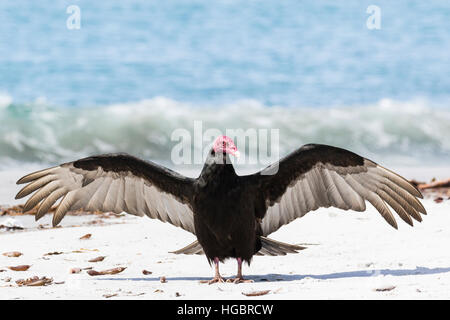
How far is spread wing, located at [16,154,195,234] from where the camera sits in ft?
17.0

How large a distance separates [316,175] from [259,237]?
650 mm

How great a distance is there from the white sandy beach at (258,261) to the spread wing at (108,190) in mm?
484

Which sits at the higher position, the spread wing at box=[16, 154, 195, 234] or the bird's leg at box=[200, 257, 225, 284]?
the spread wing at box=[16, 154, 195, 234]

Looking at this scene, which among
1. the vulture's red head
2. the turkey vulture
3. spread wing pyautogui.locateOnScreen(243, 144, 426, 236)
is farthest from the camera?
spread wing pyautogui.locateOnScreen(243, 144, 426, 236)

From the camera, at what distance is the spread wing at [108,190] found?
5195 millimetres

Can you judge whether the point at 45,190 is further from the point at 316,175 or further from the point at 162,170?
the point at 316,175

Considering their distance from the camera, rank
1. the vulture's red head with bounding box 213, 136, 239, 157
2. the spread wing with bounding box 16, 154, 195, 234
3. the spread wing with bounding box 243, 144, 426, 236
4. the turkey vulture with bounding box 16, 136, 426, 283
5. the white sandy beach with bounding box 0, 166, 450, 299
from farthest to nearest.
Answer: the spread wing with bounding box 16, 154, 195, 234, the spread wing with bounding box 243, 144, 426, 236, the turkey vulture with bounding box 16, 136, 426, 283, the vulture's red head with bounding box 213, 136, 239, 157, the white sandy beach with bounding box 0, 166, 450, 299

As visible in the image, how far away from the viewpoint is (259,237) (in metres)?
5.09

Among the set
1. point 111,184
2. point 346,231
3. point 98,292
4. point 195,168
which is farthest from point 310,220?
point 195,168

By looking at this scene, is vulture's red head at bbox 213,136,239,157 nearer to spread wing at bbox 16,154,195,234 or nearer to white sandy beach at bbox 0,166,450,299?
spread wing at bbox 16,154,195,234

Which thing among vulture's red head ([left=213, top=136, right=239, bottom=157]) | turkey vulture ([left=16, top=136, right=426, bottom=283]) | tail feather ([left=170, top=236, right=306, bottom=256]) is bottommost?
tail feather ([left=170, top=236, right=306, bottom=256])

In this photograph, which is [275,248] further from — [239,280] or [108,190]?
[108,190]

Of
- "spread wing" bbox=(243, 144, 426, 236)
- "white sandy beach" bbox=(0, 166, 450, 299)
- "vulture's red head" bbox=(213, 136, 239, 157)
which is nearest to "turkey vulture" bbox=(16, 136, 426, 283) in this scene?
"spread wing" bbox=(243, 144, 426, 236)

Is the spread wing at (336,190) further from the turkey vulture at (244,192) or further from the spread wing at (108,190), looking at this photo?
the spread wing at (108,190)
